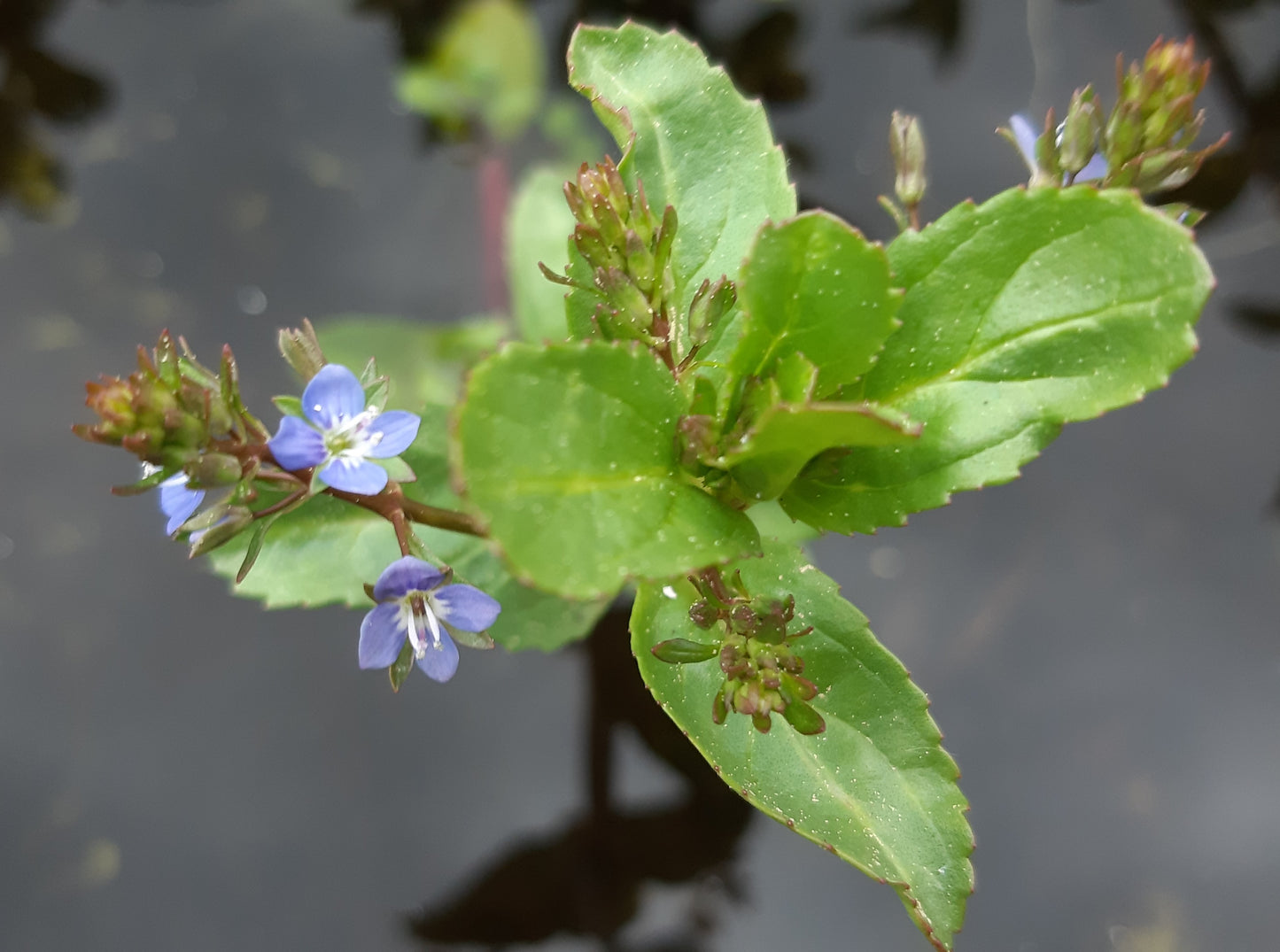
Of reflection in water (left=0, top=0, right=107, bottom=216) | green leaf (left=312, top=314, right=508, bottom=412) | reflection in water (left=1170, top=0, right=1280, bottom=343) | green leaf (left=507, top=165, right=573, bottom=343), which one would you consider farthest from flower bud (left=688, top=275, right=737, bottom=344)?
reflection in water (left=0, top=0, right=107, bottom=216)

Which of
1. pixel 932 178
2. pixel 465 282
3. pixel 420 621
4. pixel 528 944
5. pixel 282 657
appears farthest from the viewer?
pixel 465 282

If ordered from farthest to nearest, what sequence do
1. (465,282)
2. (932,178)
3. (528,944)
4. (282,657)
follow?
1. (465,282)
2. (932,178)
3. (282,657)
4. (528,944)

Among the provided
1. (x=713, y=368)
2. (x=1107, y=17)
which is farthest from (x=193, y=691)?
(x=1107, y=17)

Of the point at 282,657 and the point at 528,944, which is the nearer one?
the point at 528,944

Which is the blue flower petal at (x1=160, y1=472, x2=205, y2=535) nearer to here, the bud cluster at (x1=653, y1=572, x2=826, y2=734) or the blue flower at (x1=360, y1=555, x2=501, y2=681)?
the blue flower at (x1=360, y1=555, x2=501, y2=681)

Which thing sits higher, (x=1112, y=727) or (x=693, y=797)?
(x=1112, y=727)

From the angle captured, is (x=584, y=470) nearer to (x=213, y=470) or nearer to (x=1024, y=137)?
(x=213, y=470)

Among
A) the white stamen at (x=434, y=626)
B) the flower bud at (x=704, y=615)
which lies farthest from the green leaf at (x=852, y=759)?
the white stamen at (x=434, y=626)

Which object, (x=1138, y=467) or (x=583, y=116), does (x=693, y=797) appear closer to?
(x=1138, y=467)
